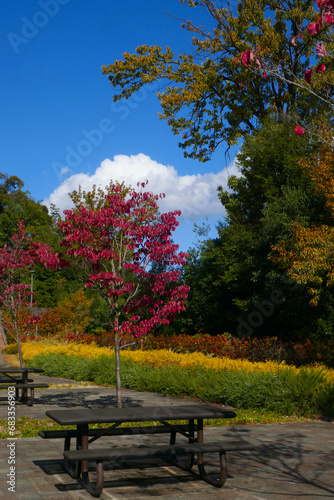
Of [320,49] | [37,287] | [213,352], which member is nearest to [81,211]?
[320,49]

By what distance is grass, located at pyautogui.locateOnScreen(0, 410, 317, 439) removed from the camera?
8503mm

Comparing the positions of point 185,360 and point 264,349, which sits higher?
point 264,349

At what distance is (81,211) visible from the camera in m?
9.11

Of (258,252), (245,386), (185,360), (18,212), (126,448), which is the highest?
(18,212)

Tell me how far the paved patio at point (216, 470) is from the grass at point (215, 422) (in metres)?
0.57

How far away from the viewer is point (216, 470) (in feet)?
20.5

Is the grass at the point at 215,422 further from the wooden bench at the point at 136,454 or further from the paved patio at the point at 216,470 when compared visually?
the wooden bench at the point at 136,454

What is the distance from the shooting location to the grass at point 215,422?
8.50 m

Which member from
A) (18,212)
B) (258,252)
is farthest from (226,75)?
(18,212)

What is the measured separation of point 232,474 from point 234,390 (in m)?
5.43

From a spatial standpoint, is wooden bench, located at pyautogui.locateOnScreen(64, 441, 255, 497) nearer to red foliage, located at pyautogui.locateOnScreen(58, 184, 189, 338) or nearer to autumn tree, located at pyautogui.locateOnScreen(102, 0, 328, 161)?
red foliage, located at pyautogui.locateOnScreen(58, 184, 189, 338)

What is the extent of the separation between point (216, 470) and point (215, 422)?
366cm

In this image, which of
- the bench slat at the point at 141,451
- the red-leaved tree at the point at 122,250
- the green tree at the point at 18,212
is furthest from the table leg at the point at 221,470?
the green tree at the point at 18,212

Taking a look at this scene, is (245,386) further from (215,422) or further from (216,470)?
(216,470)
